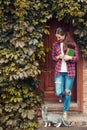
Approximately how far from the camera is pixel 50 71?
8961mm

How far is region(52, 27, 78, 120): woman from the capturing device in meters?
8.29

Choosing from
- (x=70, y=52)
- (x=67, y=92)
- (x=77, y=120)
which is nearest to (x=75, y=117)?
(x=77, y=120)

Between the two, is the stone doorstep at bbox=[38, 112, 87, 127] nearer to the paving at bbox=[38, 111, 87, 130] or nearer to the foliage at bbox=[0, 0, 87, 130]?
the paving at bbox=[38, 111, 87, 130]

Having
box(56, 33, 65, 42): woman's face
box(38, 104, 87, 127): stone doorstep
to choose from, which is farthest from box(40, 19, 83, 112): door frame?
box(56, 33, 65, 42): woman's face

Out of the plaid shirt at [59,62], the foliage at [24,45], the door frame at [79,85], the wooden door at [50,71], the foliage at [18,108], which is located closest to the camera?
the foliage at [24,45]

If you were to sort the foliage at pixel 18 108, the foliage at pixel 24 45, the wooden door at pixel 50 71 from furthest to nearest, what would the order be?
the wooden door at pixel 50 71 < the foliage at pixel 18 108 < the foliage at pixel 24 45

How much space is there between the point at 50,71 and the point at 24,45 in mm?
1117

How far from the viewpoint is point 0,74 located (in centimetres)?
820

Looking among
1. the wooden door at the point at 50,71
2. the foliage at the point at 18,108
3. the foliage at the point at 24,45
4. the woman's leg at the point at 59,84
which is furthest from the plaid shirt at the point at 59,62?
the foliage at the point at 18,108

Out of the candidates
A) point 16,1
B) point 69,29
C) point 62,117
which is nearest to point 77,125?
point 62,117

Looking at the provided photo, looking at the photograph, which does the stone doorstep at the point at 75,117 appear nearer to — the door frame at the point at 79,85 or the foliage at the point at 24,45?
the door frame at the point at 79,85

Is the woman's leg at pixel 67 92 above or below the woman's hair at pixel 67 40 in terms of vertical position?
below

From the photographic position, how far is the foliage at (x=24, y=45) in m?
8.11

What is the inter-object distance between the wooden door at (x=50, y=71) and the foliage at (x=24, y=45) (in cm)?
42
